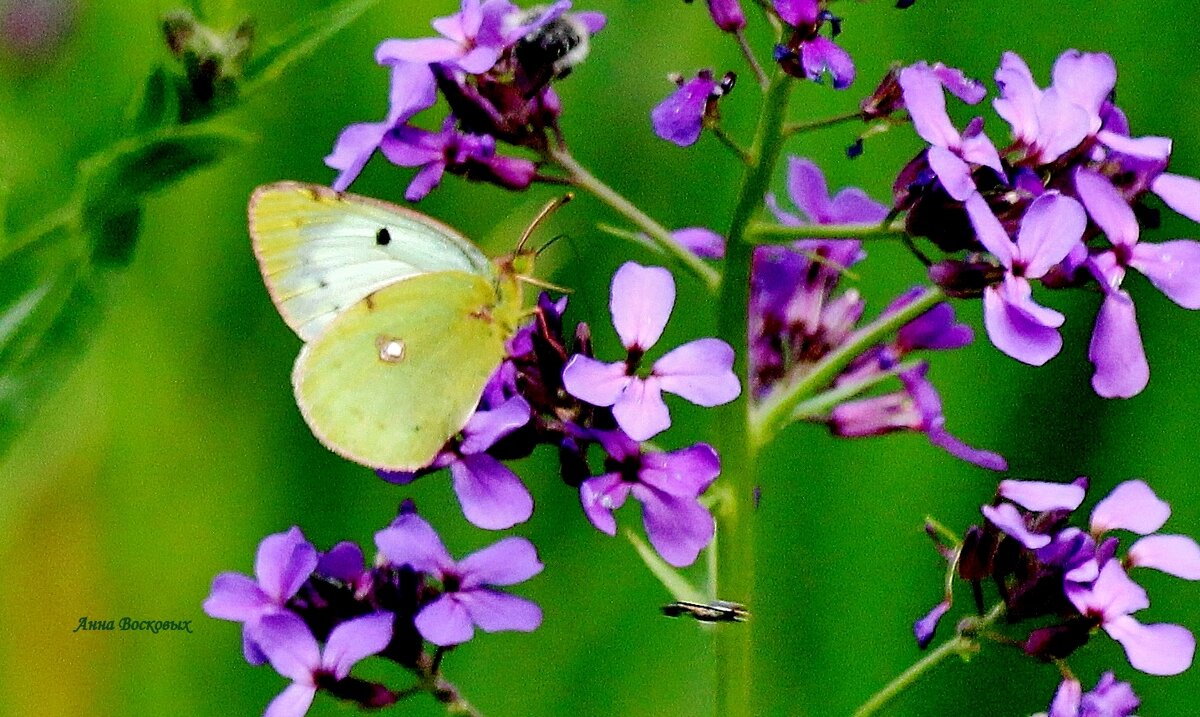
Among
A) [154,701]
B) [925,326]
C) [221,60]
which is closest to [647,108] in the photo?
[925,326]

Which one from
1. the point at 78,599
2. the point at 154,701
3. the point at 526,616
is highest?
the point at 526,616

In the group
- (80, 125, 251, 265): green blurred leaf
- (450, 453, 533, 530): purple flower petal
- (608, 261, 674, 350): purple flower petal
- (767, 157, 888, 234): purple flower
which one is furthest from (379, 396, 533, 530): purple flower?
(767, 157, 888, 234): purple flower

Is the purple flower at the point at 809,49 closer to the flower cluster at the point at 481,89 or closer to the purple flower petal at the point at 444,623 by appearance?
the flower cluster at the point at 481,89

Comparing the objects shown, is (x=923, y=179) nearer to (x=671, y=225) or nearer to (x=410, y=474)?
(x=410, y=474)

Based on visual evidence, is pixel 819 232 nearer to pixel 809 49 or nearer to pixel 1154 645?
pixel 809 49

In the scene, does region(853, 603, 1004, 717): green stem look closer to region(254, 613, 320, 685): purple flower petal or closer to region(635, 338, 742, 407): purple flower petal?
region(635, 338, 742, 407): purple flower petal

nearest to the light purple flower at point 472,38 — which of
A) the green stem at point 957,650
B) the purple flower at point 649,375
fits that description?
the purple flower at point 649,375

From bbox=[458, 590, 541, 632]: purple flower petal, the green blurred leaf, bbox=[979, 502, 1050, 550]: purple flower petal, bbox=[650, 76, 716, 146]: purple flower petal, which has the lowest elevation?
bbox=[979, 502, 1050, 550]: purple flower petal
